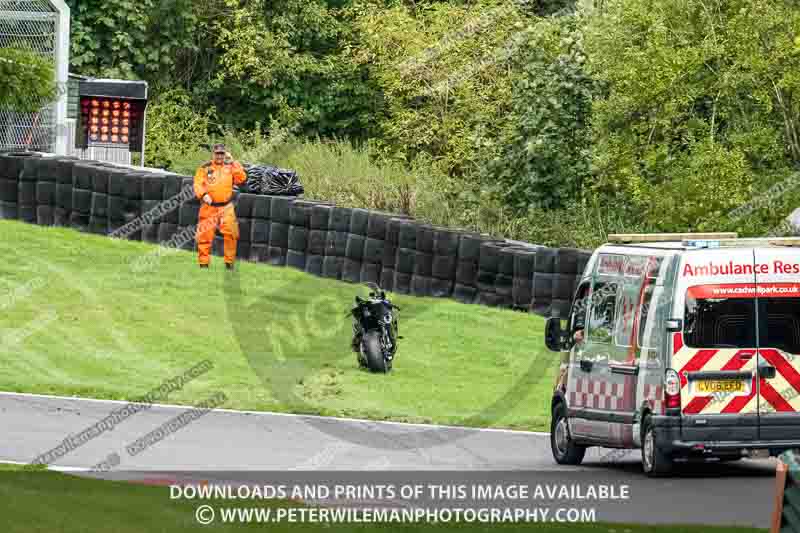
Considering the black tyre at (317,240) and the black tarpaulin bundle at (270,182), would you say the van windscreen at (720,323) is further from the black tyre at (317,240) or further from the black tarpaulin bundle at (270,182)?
the black tarpaulin bundle at (270,182)

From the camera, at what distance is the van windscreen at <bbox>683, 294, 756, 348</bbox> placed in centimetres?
1446

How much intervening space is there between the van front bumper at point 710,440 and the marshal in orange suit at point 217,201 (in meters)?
12.9

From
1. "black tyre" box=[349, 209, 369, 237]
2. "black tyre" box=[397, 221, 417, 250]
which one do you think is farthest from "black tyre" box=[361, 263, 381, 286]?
"black tyre" box=[397, 221, 417, 250]

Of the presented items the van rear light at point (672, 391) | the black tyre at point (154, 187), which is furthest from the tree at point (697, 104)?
the van rear light at point (672, 391)

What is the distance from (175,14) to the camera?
45.7 metres

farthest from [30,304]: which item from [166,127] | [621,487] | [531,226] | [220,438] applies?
[166,127]

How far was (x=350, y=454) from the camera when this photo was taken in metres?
15.8

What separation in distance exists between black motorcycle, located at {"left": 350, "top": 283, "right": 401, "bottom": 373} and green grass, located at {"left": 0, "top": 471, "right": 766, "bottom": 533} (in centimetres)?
891

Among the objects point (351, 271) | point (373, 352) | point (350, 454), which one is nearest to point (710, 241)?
point (350, 454)

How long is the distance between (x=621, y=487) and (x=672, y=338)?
139 cm

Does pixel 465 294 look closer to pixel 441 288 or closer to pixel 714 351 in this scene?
pixel 441 288

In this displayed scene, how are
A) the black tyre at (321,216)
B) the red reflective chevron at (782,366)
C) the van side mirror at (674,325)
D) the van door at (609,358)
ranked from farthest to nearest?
the black tyre at (321,216)
the van door at (609,358)
the red reflective chevron at (782,366)
the van side mirror at (674,325)

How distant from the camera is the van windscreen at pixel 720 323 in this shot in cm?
1446

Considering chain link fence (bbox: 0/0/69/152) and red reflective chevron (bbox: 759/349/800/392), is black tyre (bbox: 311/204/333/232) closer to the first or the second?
chain link fence (bbox: 0/0/69/152)
